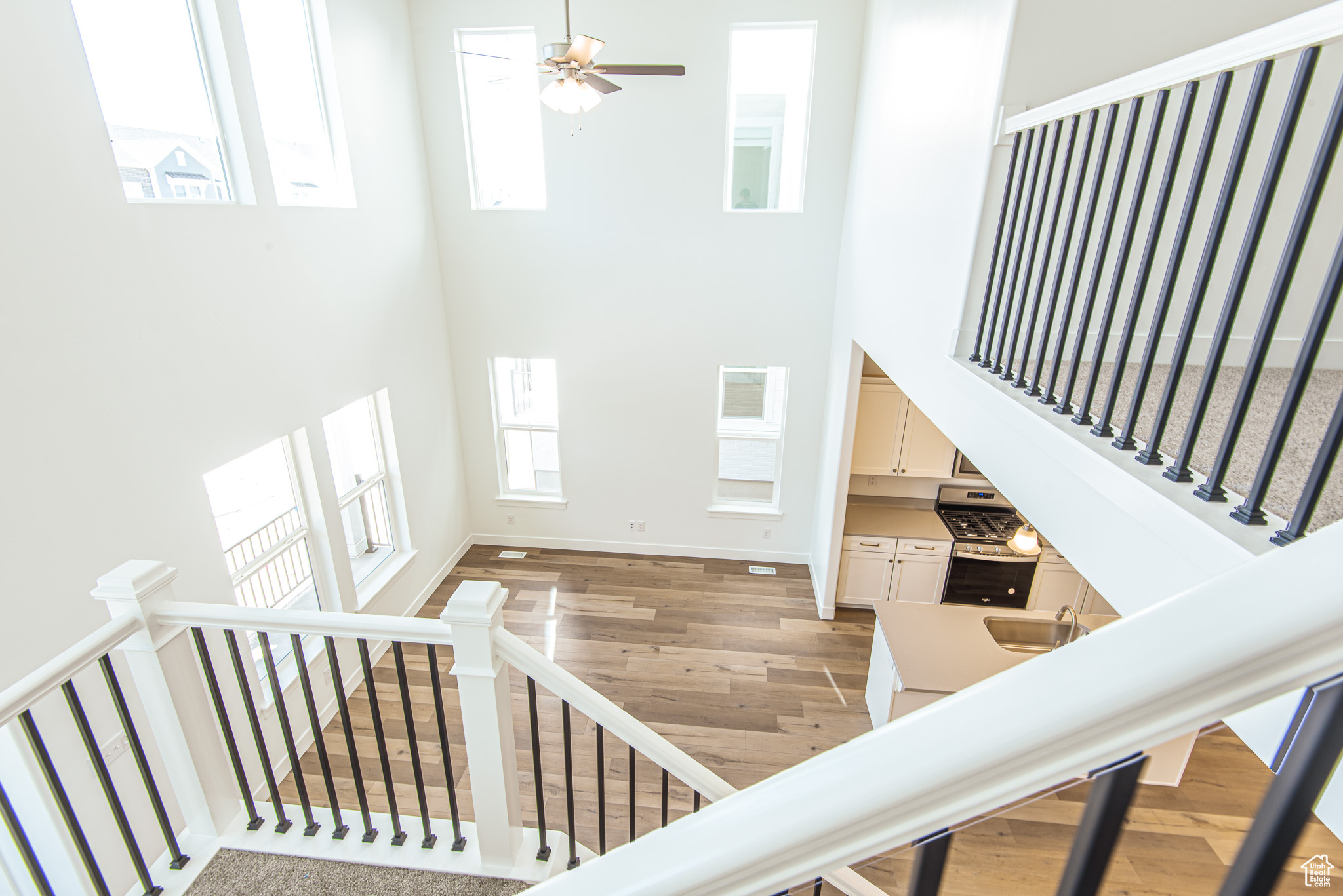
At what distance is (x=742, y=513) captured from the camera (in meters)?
6.34

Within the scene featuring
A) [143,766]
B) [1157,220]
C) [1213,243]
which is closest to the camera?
[1213,243]

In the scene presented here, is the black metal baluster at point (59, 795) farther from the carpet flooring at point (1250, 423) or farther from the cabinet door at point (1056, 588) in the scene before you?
the cabinet door at point (1056, 588)

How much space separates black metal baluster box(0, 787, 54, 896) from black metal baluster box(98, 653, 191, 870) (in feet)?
0.78

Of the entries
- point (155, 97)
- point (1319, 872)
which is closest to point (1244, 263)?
point (1319, 872)

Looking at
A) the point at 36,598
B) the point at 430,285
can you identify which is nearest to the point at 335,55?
the point at 430,285

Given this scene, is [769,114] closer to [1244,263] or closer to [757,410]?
[757,410]

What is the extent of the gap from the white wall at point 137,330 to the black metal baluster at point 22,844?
1157 mm

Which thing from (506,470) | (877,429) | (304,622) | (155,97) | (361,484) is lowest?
(506,470)

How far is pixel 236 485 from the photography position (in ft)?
12.1

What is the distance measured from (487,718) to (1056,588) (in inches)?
207

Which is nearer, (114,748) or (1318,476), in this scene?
(1318,476)

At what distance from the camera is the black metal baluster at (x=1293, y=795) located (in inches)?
13.6

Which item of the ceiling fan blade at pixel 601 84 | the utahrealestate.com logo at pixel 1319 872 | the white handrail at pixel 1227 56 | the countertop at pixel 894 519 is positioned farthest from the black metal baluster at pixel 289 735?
the countertop at pixel 894 519

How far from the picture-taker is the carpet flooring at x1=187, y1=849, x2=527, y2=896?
1842 millimetres
